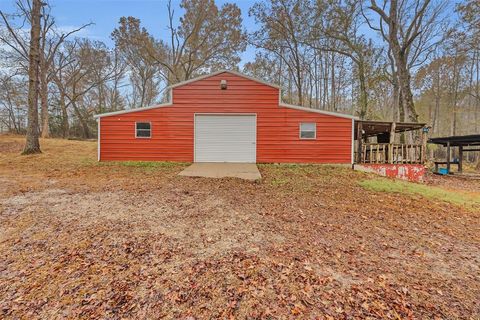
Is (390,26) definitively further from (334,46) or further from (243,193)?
(243,193)

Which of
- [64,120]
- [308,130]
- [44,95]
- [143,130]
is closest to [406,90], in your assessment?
[308,130]

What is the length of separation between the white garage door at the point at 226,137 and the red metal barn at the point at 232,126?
0.04 metres

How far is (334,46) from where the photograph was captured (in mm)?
18000

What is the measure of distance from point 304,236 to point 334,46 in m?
18.2

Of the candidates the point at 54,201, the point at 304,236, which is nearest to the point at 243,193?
the point at 304,236

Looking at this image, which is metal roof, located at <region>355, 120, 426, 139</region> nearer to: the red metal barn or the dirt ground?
the red metal barn

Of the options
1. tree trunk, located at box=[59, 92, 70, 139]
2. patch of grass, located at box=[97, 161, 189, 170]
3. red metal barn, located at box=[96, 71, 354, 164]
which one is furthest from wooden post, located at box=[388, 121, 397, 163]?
tree trunk, located at box=[59, 92, 70, 139]

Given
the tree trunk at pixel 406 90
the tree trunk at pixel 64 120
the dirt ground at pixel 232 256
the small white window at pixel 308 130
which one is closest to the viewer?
the dirt ground at pixel 232 256

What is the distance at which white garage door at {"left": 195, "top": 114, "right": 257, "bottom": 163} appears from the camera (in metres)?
11.1

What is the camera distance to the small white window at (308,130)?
36.2 ft

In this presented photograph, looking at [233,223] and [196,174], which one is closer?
[233,223]

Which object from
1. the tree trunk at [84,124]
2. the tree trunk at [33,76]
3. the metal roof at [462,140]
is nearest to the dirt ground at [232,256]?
the tree trunk at [33,76]

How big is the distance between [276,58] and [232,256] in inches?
849

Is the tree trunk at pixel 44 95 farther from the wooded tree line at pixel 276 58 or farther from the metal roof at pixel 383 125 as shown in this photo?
the metal roof at pixel 383 125
